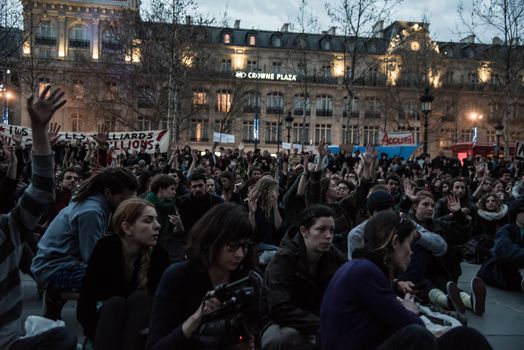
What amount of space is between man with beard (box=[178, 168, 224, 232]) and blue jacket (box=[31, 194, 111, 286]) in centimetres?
260

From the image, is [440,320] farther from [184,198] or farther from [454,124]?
[454,124]

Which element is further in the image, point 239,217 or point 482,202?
point 482,202

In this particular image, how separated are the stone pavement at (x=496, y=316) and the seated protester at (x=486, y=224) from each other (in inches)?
81.5

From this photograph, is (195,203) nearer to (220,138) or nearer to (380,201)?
(380,201)

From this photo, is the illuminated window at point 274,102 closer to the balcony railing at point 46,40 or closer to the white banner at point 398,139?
the balcony railing at point 46,40

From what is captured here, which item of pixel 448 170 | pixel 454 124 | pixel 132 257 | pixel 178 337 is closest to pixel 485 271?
pixel 132 257

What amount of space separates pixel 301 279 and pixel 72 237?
1959mm

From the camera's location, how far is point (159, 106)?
36188 millimetres

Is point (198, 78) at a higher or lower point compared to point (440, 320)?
higher

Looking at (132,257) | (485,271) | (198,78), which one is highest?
(198,78)

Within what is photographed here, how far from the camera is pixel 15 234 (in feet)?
10.0

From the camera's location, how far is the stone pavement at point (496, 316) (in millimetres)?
5234

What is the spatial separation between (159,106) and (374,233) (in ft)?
112

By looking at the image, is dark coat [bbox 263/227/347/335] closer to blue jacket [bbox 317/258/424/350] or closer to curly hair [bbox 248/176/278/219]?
blue jacket [bbox 317/258/424/350]
